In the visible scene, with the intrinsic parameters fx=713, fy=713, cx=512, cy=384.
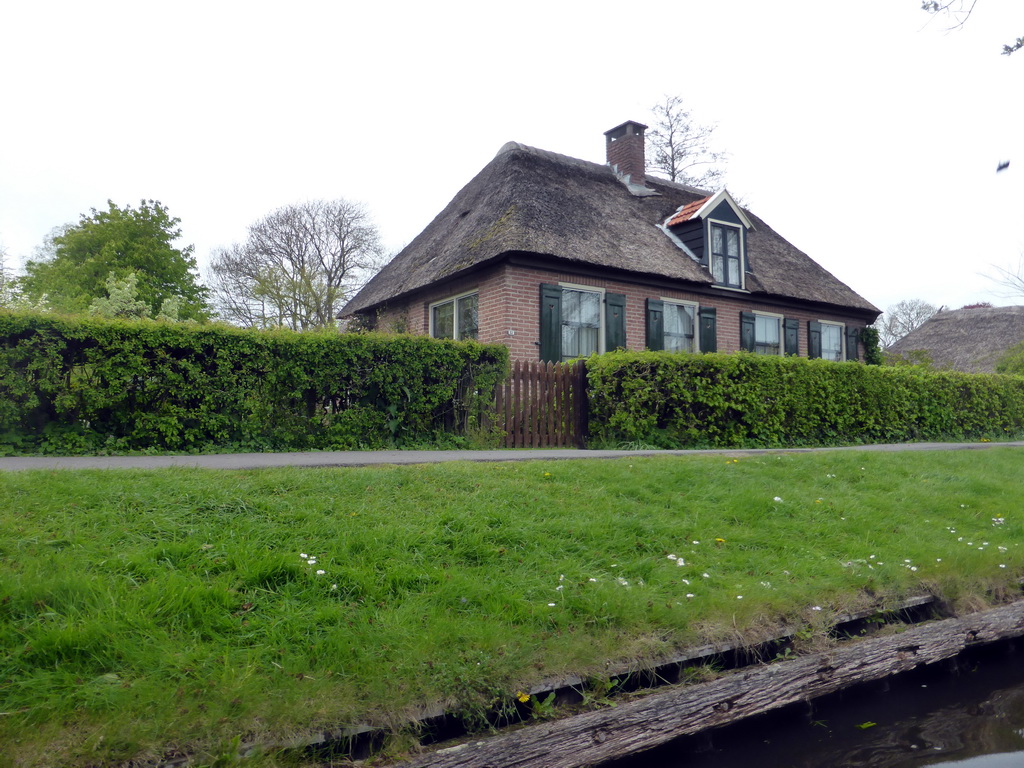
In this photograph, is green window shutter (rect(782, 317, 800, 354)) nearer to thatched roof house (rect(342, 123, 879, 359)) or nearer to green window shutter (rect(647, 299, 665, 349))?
thatched roof house (rect(342, 123, 879, 359))

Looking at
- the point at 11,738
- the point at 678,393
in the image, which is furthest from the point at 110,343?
the point at 678,393

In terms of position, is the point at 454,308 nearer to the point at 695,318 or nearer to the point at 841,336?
the point at 695,318

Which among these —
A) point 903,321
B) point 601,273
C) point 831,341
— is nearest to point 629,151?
point 601,273

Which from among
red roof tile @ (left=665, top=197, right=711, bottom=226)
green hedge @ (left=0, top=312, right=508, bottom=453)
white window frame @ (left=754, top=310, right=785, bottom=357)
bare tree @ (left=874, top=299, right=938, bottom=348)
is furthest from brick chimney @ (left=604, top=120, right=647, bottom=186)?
bare tree @ (left=874, top=299, right=938, bottom=348)

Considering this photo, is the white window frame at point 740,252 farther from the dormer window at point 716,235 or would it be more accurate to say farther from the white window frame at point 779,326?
the white window frame at point 779,326

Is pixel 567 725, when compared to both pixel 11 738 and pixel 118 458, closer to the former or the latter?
pixel 11 738

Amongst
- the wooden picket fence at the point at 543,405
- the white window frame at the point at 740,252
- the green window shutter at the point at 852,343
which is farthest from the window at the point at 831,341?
the wooden picket fence at the point at 543,405

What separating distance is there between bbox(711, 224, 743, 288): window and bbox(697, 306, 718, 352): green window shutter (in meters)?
0.89

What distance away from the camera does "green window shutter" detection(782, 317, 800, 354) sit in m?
19.6

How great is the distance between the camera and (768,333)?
770 inches

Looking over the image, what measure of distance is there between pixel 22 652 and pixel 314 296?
30.0m

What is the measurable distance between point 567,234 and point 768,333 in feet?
23.7

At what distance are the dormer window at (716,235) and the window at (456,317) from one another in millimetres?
5930

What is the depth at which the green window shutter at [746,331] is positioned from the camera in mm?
18500
